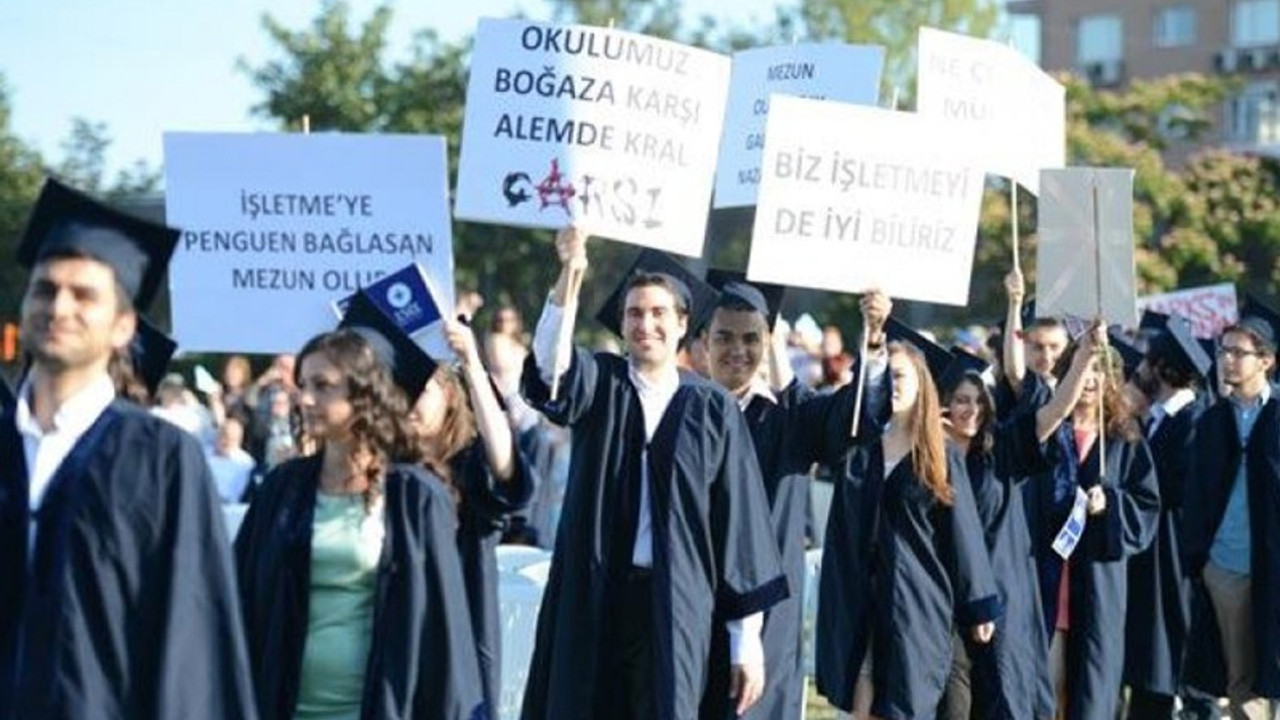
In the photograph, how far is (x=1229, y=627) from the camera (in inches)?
499

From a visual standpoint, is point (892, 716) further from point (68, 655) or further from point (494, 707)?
point (68, 655)

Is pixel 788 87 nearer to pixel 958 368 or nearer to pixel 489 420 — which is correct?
pixel 958 368

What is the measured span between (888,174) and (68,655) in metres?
4.77

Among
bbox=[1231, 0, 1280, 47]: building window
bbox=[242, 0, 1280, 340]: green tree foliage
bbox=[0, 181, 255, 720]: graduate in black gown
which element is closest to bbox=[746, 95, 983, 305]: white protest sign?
bbox=[0, 181, 255, 720]: graduate in black gown

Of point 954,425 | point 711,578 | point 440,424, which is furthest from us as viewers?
point 954,425

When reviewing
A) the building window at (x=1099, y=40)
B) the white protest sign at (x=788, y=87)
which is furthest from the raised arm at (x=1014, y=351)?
the building window at (x=1099, y=40)

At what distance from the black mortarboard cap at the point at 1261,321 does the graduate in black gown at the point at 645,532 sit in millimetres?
4573

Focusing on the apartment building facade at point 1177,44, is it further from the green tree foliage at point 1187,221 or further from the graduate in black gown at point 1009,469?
the graduate in black gown at point 1009,469

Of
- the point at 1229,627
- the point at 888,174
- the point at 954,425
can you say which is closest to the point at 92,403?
the point at 888,174

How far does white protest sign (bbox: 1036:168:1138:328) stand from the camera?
10.9 m

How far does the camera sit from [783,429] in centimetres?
945

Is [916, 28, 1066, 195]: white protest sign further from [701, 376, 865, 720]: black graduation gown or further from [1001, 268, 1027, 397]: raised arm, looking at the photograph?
[701, 376, 865, 720]: black graduation gown

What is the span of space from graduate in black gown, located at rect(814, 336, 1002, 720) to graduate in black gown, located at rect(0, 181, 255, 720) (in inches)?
186

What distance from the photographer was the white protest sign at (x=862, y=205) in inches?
369
